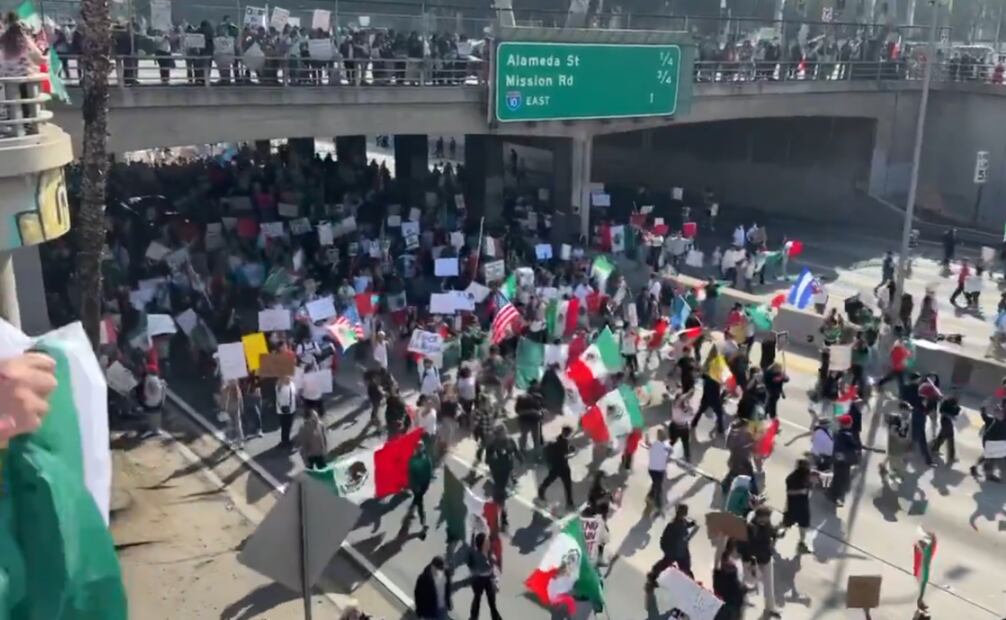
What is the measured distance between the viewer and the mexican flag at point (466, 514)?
1062cm

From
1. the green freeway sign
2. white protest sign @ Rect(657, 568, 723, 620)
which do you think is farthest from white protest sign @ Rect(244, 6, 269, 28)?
white protest sign @ Rect(657, 568, 723, 620)

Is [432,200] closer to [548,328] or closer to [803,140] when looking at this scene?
[548,328]

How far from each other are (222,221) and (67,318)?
20.6ft

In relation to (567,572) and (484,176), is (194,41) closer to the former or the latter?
(484,176)

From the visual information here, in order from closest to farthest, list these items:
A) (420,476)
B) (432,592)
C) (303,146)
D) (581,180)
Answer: (432,592) → (420,476) → (581,180) → (303,146)

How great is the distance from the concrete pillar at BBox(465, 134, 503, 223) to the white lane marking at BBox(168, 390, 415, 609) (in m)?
14.9

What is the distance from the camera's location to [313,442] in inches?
520

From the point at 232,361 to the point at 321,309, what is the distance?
8.20ft

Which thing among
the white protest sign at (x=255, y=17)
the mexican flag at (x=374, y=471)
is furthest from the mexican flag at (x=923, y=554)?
the white protest sign at (x=255, y=17)

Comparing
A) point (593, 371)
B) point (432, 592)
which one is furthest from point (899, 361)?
point (432, 592)

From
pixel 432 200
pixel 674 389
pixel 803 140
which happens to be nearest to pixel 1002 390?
pixel 674 389

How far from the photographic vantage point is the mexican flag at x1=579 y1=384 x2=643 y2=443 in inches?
539

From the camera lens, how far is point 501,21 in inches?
993

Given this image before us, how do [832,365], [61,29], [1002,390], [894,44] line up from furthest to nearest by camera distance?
[894,44] < [61,29] < [832,365] < [1002,390]
